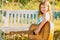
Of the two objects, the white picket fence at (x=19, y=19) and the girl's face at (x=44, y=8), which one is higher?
the girl's face at (x=44, y=8)

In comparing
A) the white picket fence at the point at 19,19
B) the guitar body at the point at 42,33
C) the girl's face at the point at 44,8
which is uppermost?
the girl's face at the point at 44,8

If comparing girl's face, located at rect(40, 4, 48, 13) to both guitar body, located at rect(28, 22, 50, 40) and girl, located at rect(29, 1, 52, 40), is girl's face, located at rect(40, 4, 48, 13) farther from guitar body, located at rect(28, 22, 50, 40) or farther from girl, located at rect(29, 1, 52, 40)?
guitar body, located at rect(28, 22, 50, 40)

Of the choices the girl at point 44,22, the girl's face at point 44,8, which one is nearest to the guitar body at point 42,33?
the girl at point 44,22

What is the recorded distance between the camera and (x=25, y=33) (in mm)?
1977

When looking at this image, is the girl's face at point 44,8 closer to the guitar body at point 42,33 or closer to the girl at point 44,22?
the girl at point 44,22

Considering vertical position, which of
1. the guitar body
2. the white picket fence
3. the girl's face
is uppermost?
the girl's face

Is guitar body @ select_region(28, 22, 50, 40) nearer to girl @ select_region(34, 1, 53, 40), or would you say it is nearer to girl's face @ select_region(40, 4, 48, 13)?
girl @ select_region(34, 1, 53, 40)

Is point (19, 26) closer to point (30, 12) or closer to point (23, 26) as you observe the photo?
point (23, 26)

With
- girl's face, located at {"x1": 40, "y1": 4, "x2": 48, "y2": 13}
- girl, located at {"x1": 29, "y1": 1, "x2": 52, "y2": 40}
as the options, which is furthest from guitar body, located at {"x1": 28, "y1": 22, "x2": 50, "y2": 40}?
girl's face, located at {"x1": 40, "y1": 4, "x2": 48, "y2": 13}

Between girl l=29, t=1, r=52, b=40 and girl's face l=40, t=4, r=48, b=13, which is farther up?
girl's face l=40, t=4, r=48, b=13

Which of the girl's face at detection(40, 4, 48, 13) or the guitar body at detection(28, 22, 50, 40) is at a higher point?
the girl's face at detection(40, 4, 48, 13)

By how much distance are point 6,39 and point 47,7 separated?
561 millimetres

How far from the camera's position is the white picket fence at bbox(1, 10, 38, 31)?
6.49 ft

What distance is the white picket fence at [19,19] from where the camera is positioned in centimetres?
198
